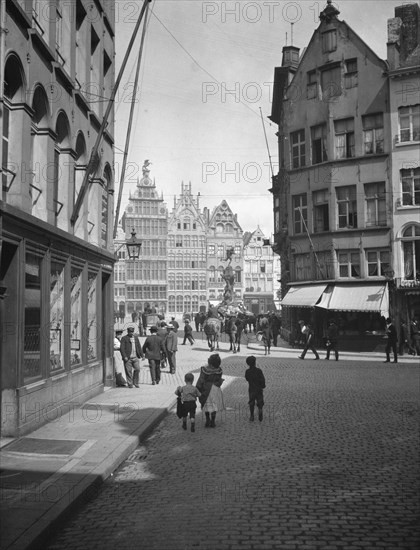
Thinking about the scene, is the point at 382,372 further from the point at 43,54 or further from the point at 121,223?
the point at 121,223

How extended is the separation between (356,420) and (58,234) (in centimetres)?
689

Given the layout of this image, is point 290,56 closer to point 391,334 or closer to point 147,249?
point 391,334

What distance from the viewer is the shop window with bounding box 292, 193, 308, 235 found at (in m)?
33.5

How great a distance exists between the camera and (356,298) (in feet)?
98.3

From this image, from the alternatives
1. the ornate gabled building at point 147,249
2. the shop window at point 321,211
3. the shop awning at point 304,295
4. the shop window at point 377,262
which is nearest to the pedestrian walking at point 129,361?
the shop awning at point 304,295

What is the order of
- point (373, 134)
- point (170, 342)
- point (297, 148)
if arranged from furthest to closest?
point (297, 148) → point (373, 134) → point (170, 342)

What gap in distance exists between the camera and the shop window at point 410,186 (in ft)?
97.3

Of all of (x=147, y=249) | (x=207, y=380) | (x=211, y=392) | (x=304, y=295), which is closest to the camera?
(x=211, y=392)

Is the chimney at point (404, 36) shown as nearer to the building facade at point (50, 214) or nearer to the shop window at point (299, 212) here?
the shop window at point (299, 212)

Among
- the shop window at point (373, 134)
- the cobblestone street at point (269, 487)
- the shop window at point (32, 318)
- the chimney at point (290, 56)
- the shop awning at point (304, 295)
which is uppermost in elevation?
the chimney at point (290, 56)

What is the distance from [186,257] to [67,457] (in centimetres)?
7876

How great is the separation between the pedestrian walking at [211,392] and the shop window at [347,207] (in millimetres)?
21861

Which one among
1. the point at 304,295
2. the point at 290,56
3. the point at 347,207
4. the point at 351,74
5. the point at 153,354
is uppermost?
the point at 290,56

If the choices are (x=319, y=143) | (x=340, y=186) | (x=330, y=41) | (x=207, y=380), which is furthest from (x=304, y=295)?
(x=207, y=380)
